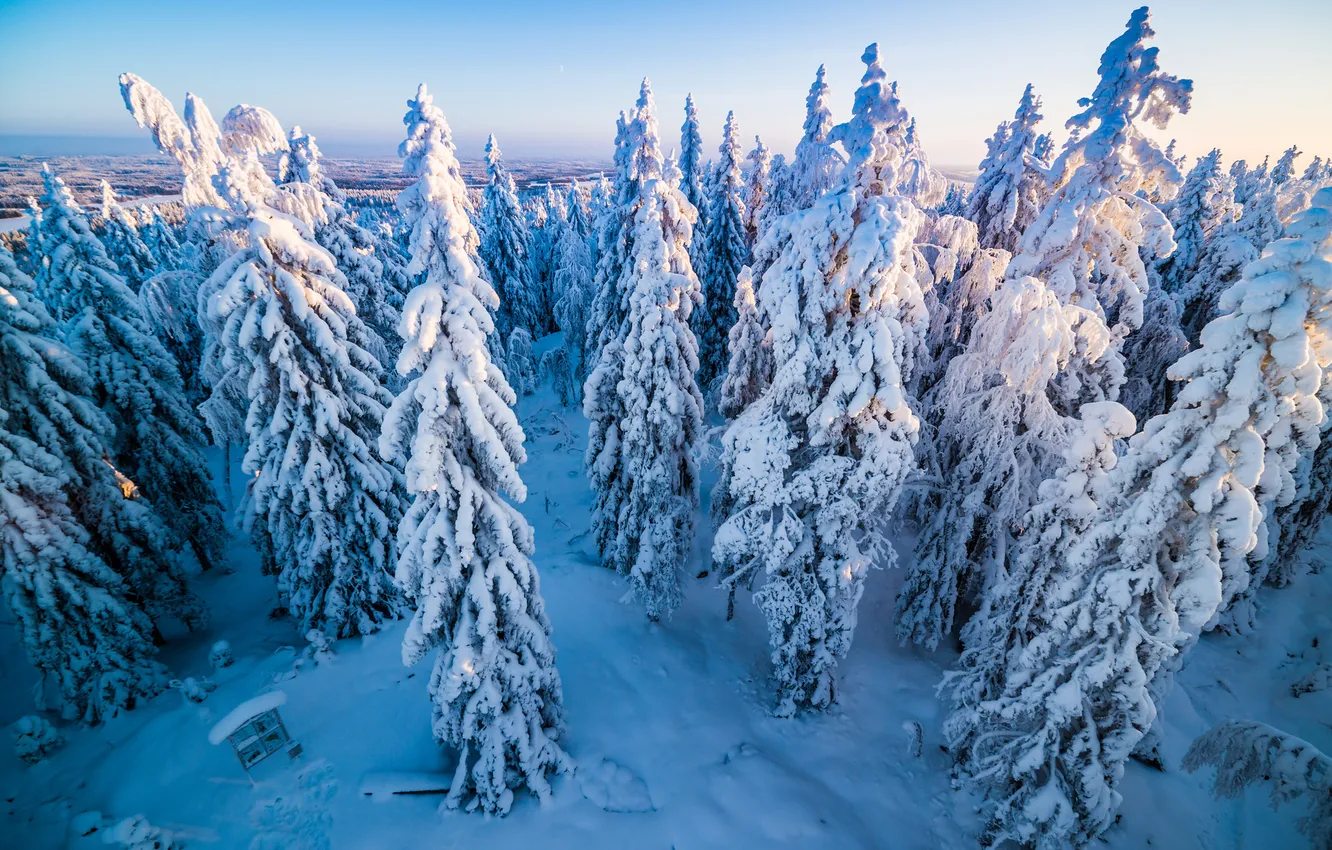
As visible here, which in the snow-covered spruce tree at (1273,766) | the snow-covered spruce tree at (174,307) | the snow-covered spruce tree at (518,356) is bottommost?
the snow-covered spruce tree at (1273,766)

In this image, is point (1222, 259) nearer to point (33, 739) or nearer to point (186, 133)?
point (186, 133)

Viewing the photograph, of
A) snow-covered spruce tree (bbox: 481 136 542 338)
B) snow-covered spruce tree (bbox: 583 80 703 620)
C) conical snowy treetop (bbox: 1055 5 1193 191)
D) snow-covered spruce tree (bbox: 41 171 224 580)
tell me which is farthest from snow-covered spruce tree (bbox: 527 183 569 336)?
conical snowy treetop (bbox: 1055 5 1193 191)

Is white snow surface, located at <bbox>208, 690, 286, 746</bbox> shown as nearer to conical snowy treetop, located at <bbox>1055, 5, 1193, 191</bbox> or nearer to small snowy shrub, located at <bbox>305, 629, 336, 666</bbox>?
small snowy shrub, located at <bbox>305, 629, 336, 666</bbox>

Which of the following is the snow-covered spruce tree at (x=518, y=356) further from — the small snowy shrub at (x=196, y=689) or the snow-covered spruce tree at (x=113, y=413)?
the small snowy shrub at (x=196, y=689)

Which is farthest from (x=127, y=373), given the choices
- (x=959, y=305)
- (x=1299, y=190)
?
(x=1299, y=190)

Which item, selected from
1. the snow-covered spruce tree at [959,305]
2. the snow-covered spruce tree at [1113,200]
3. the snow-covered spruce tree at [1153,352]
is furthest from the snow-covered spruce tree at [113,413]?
the snow-covered spruce tree at [1153,352]

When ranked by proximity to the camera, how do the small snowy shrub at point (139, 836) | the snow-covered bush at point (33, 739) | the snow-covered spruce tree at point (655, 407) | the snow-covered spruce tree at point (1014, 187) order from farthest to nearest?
the snow-covered spruce tree at point (1014, 187) → the snow-covered spruce tree at point (655, 407) → the snow-covered bush at point (33, 739) → the small snowy shrub at point (139, 836)
